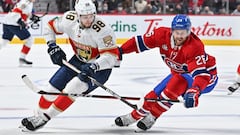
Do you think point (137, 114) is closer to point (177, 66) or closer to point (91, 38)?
point (177, 66)

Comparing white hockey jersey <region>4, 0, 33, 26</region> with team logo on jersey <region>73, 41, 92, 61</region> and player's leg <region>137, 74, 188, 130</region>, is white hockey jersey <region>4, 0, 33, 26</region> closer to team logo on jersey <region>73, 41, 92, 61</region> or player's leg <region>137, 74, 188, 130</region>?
team logo on jersey <region>73, 41, 92, 61</region>

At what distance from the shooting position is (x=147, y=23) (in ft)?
45.2

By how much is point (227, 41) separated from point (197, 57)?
9.73m

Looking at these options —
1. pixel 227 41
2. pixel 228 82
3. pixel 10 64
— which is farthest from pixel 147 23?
pixel 228 82

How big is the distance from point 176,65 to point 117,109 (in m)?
1.27

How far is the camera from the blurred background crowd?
14.0 m

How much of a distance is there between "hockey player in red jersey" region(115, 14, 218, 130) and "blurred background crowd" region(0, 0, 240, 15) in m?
9.41

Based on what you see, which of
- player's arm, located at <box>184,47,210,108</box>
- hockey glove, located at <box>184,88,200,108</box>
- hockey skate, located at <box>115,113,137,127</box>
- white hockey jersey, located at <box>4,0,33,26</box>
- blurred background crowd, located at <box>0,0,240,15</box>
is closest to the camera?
hockey glove, located at <box>184,88,200,108</box>

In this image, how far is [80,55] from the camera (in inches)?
187

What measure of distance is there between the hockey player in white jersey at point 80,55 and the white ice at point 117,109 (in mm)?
159

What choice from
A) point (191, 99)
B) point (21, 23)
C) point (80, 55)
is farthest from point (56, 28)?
point (21, 23)

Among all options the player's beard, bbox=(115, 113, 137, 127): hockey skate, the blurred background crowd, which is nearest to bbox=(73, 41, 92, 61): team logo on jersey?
bbox=(115, 113, 137, 127): hockey skate

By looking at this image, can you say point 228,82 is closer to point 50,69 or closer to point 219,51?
point 50,69

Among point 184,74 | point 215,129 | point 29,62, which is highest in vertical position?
point 184,74
